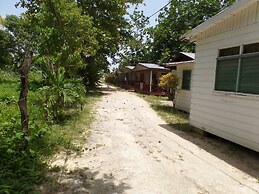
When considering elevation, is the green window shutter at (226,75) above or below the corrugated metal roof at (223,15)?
below

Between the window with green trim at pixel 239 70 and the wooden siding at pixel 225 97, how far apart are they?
148mm

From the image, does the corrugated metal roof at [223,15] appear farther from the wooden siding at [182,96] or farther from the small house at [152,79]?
the small house at [152,79]

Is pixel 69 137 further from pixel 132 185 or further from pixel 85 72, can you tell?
pixel 85 72

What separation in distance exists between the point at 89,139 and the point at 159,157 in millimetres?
2146

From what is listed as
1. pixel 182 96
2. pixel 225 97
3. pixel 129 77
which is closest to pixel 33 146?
pixel 225 97

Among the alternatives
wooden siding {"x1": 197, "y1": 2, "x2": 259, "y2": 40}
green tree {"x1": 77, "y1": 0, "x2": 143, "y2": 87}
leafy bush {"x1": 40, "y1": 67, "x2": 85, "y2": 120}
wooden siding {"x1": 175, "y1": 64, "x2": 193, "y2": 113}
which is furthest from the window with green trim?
green tree {"x1": 77, "y1": 0, "x2": 143, "y2": 87}

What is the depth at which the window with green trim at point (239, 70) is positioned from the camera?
557cm

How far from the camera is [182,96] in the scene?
1282cm

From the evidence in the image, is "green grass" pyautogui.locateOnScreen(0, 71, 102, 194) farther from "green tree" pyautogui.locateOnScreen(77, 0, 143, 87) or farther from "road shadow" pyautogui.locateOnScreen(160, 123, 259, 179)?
"green tree" pyautogui.locateOnScreen(77, 0, 143, 87)

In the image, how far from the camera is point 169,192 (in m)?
3.78

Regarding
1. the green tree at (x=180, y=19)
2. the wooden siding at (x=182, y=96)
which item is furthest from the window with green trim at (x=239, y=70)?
the green tree at (x=180, y=19)

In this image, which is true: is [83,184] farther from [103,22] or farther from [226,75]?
[103,22]

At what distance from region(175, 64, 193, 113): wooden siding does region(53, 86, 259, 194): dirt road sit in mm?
5227

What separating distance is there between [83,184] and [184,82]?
9734 millimetres
